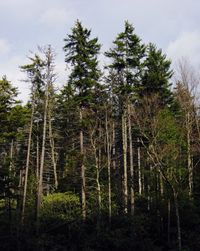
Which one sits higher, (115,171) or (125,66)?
(125,66)

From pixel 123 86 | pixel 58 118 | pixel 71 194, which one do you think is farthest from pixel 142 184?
pixel 58 118

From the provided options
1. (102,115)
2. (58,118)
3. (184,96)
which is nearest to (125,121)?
(102,115)

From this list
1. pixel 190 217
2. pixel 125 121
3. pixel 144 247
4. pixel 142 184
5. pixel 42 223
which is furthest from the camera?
pixel 142 184

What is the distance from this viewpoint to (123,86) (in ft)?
83.9

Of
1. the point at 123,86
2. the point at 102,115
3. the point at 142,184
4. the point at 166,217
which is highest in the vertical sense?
the point at 123,86

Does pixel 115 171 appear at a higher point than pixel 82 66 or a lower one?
lower

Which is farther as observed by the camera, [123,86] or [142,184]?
[142,184]

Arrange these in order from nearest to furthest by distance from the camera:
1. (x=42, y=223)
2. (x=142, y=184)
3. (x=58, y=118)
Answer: (x=42, y=223)
(x=142, y=184)
(x=58, y=118)

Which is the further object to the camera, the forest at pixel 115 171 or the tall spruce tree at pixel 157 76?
the tall spruce tree at pixel 157 76

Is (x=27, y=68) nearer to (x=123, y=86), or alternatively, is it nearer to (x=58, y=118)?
(x=123, y=86)

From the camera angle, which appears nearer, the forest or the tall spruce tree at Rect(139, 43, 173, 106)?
the forest

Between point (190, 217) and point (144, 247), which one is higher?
point (190, 217)

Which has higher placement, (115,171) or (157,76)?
(157,76)

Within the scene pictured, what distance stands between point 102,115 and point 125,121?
1826mm
